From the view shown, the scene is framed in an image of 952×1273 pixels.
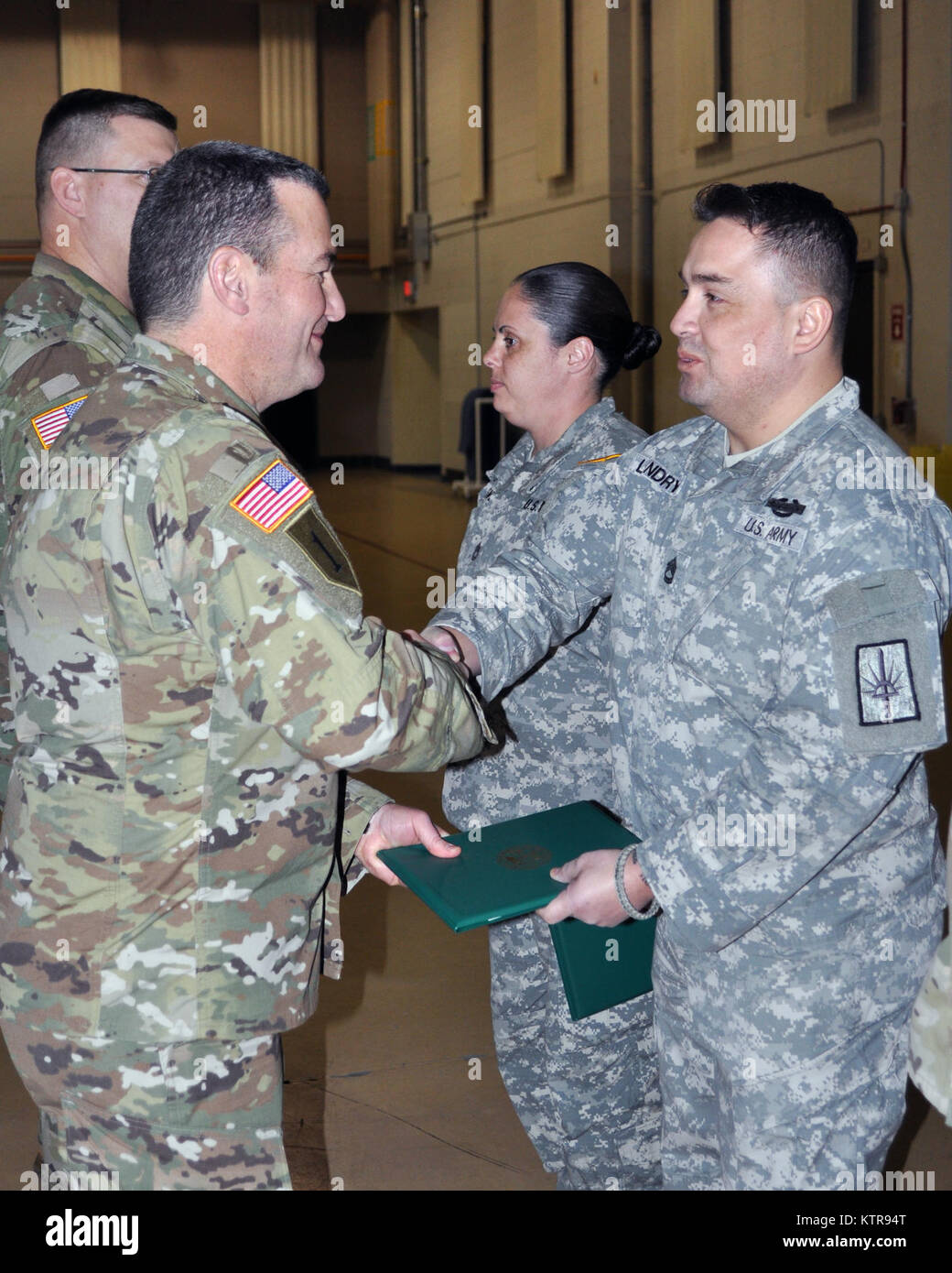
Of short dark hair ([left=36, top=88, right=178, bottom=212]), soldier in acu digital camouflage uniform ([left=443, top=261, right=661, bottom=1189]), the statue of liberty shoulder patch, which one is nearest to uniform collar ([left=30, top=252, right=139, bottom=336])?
short dark hair ([left=36, top=88, right=178, bottom=212])

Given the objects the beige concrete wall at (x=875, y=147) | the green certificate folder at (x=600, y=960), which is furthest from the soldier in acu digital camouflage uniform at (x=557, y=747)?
the beige concrete wall at (x=875, y=147)

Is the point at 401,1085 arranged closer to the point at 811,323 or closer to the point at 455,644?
the point at 455,644

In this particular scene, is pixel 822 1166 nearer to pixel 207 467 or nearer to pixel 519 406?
pixel 207 467

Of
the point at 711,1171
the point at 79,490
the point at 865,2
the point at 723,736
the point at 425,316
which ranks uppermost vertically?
the point at 865,2

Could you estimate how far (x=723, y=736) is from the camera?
5.71 feet

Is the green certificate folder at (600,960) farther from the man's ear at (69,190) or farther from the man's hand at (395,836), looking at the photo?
the man's ear at (69,190)

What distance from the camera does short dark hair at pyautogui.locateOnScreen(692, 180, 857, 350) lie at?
68.8 inches

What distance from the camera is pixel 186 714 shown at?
147 cm

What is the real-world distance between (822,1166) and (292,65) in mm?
17763

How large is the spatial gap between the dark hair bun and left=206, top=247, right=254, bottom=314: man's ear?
137 centimetres

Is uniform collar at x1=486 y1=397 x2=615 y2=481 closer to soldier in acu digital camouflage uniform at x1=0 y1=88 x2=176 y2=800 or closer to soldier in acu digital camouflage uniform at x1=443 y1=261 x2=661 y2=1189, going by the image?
soldier in acu digital camouflage uniform at x1=443 y1=261 x2=661 y2=1189

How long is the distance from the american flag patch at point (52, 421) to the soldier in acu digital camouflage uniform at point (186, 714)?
63 centimetres

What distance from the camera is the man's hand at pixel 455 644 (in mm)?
2029

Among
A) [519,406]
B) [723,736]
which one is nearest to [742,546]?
[723,736]
